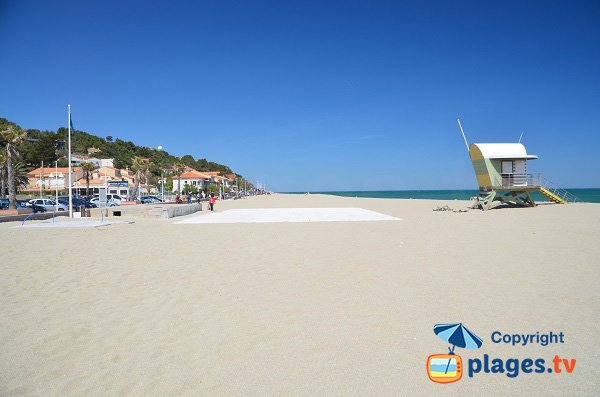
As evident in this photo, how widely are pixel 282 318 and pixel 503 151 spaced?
86.1 feet

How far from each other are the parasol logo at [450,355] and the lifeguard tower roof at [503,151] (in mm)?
24367

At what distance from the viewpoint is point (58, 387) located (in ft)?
10.6

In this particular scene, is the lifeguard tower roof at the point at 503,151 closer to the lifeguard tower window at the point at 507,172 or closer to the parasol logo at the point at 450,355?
the lifeguard tower window at the point at 507,172

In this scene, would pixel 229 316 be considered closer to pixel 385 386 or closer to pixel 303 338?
pixel 303 338

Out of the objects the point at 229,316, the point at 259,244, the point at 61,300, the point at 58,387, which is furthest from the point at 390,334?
the point at 259,244

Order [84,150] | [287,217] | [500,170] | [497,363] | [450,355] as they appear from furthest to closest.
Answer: [84,150]
[500,170]
[287,217]
[450,355]
[497,363]

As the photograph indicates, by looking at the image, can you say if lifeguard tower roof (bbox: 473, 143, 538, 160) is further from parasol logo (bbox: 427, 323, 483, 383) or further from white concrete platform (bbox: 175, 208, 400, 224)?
parasol logo (bbox: 427, 323, 483, 383)

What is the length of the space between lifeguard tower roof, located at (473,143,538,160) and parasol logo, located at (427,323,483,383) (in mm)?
24367

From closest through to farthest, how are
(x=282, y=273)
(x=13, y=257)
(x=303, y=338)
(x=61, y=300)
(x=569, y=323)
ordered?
(x=303, y=338), (x=569, y=323), (x=61, y=300), (x=282, y=273), (x=13, y=257)

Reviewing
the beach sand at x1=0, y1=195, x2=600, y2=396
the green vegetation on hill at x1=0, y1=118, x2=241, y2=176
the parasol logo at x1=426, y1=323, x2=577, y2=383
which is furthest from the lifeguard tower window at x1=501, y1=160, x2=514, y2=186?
the green vegetation on hill at x1=0, y1=118, x2=241, y2=176

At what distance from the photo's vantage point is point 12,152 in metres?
29.0

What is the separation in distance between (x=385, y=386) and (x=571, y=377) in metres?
1.72

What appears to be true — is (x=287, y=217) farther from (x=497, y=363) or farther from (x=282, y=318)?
(x=497, y=363)

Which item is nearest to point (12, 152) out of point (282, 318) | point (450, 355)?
point (282, 318)
